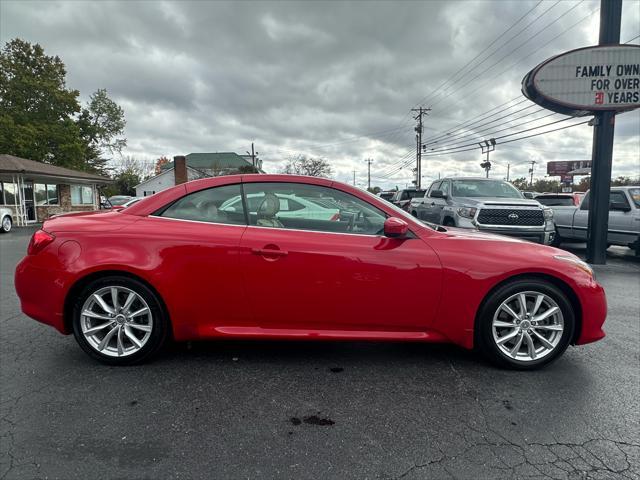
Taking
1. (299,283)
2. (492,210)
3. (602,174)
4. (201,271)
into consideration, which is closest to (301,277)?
(299,283)

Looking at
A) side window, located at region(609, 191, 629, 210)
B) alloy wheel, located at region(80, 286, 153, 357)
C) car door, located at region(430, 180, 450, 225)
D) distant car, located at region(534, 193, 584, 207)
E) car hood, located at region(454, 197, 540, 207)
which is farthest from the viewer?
distant car, located at region(534, 193, 584, 207)

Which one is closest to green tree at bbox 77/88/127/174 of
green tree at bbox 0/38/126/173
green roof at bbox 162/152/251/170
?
green tree at bbox 0/38/126/173

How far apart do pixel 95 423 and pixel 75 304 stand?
3.50ft

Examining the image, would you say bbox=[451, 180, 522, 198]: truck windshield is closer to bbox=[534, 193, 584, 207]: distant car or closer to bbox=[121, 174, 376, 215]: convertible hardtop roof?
bbox=[534, 193, 584, 207]: distant car

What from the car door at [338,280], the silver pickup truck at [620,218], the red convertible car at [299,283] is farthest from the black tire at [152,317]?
the silver pickup truck at [620,218]

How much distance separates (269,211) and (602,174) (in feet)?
30.1

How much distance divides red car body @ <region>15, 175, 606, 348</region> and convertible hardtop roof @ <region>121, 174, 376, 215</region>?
189mm

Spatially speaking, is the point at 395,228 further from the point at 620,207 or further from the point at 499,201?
the point at 620,207

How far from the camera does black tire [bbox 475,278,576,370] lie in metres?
2.95

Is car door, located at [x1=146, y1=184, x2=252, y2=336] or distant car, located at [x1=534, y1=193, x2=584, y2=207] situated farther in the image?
distant car, located at [x1=534, y1=193, x2=584, y2=207]

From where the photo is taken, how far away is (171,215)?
10.2 feet

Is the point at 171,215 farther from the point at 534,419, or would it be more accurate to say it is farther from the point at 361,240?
the point at 534,419

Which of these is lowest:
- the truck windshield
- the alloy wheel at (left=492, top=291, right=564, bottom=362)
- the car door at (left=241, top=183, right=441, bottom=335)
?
the alloy wheel at (left=492, top=291, right=564, bottom=362)

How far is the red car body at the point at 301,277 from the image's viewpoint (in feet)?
9.46
